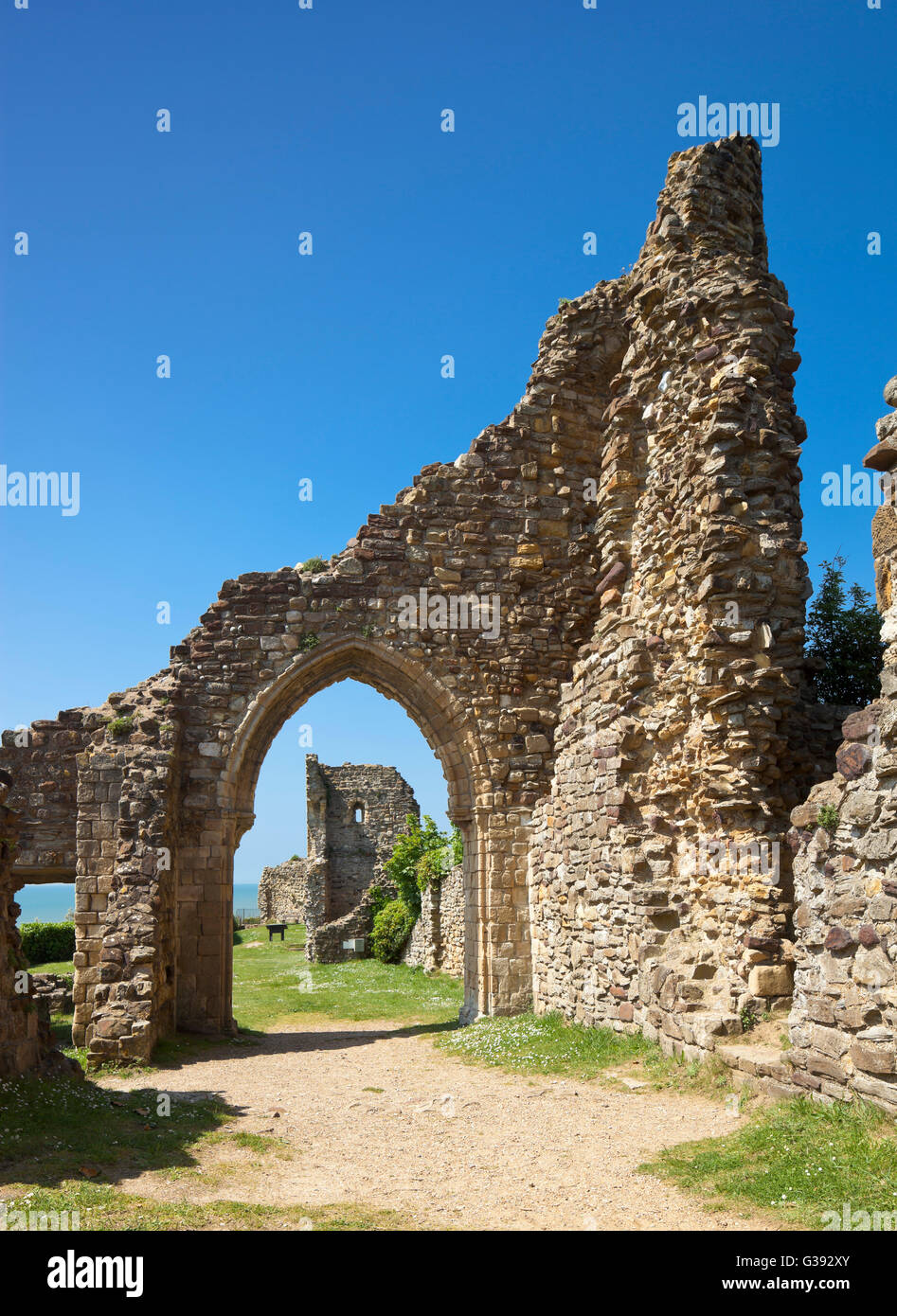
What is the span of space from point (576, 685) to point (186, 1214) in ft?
25.4

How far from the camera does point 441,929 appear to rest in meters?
20.2

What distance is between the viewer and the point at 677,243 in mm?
10086

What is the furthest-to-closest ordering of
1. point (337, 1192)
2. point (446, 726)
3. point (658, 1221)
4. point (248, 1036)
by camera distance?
point (446, 726)
point (248, 1036)
point (337, 1192)
point (658, 1221)

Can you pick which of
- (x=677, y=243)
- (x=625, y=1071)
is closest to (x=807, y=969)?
(x=625, y=1071)

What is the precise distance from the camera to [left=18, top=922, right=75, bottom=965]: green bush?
23.6 meters

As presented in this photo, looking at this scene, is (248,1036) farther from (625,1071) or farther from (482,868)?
(625,1071)

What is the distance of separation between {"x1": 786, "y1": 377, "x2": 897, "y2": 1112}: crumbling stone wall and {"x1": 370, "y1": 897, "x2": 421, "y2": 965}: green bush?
17124mm

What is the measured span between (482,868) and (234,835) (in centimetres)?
337

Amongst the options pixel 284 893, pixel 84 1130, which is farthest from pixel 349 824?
pixel 84 1130

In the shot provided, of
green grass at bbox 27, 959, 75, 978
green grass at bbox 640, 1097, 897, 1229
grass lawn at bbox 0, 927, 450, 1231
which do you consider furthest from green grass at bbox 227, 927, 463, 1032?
green grass at bbox 640, 1097, 897, 1229

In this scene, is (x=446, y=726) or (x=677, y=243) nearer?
(x=677, y=243)

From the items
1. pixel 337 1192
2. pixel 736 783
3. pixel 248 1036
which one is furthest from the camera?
pixel 248 1036

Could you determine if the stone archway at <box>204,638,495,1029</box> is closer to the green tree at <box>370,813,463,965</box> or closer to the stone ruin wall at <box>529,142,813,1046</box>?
the stone ruin wall at <box>529,142,813,1046</box>

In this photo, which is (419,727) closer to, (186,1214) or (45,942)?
(186,1214)
